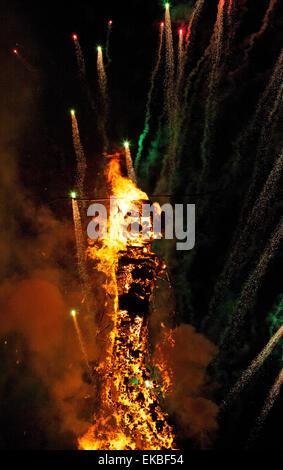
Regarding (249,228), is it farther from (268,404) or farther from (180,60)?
(268,404)

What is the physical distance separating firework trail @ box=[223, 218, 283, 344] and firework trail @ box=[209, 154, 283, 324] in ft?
1.68

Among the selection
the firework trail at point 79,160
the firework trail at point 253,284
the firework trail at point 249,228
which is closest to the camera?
the firework trail at point 249,228

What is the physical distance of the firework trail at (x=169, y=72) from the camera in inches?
260

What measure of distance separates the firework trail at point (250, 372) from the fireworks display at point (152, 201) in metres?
0.03

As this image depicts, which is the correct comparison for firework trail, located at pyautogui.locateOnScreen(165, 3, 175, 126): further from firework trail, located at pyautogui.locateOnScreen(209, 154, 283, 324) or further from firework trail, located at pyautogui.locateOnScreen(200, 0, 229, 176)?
firework trail, located at pyautogui.locateOnScreen(209, 154, 283, 324)

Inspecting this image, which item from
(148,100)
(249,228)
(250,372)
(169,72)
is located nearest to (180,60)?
(169,72)

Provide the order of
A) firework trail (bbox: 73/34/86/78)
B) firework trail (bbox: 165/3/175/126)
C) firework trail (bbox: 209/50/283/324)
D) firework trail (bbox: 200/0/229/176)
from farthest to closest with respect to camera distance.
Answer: firework trail (bbox: 73/34/86/78), firework trail (bbox: 209/50/283/324), firework trail (bbox: 165/3/175/126), firework trail (bbox: 200/0/229/176)

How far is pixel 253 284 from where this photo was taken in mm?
8508

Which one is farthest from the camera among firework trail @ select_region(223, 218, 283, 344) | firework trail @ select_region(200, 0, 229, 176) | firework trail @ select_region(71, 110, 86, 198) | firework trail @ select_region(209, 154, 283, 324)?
firework trail @ select_region(223, 218, 283, 344)

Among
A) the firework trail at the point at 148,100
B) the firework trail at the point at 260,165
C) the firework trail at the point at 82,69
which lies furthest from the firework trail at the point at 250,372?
the firework trail at the point at 82,69

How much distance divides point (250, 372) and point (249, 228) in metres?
4.56

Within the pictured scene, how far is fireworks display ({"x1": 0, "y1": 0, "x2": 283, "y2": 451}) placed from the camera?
6.69 meters

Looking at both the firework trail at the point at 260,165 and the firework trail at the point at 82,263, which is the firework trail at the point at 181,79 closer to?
the firework trail at the point at 260,165

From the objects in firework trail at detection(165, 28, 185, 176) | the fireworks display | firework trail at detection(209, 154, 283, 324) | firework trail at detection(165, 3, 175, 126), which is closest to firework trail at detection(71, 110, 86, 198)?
the fireworks display
